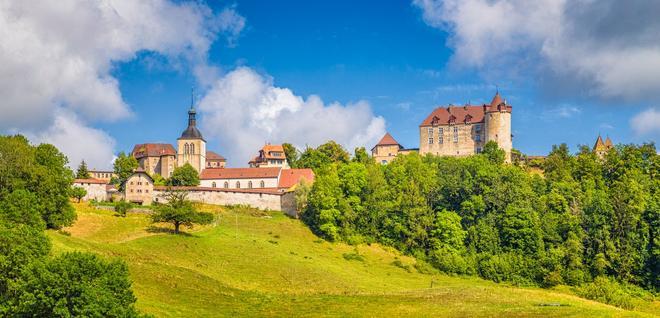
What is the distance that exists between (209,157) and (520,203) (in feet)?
264

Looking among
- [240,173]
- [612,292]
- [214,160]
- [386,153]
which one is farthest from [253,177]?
[612,292]

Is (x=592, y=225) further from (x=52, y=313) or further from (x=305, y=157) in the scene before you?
(x=52, y=313)

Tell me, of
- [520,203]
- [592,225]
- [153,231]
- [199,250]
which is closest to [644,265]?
[592,225]

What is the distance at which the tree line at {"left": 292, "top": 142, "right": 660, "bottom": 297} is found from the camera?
8131cm

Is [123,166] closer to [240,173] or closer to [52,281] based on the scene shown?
[240,173]

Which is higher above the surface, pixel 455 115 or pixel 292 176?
pixel 455 115

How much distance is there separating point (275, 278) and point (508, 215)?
40625 mm

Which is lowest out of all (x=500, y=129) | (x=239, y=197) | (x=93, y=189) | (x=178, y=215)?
(x=178, y=215)

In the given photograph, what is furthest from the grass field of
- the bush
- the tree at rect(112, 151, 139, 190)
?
the tree at rect(112, 151, 139, 190)

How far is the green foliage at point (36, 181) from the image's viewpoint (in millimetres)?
70188

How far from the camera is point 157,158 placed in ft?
443

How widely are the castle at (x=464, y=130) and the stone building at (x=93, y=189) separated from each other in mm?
56522

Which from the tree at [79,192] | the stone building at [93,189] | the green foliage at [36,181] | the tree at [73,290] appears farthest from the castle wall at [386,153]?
the tree at [73,290]

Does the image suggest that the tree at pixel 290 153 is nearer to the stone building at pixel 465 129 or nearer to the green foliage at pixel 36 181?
the stone building at pixel 465 129
